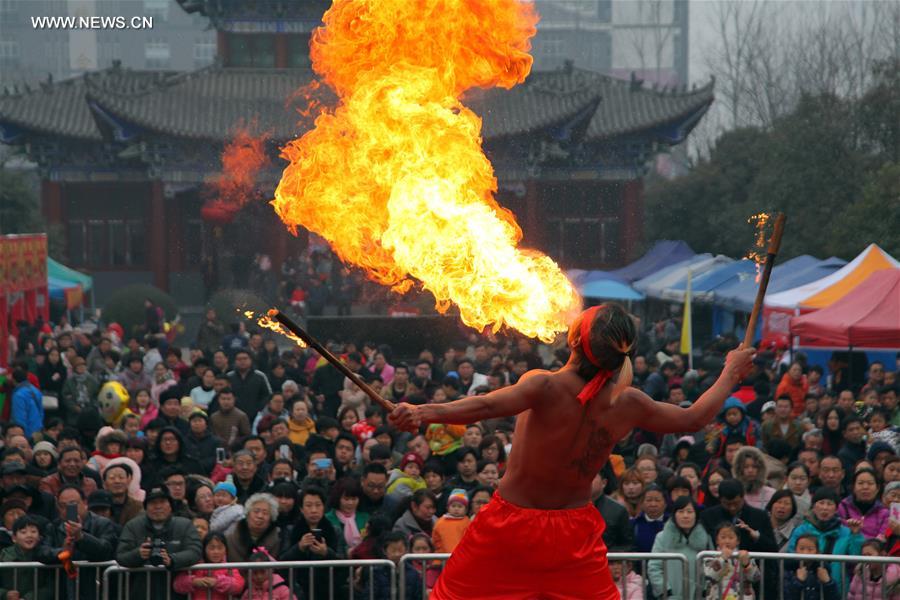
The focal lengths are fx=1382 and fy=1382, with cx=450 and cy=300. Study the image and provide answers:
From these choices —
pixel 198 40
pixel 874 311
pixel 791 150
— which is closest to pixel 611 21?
pixel 198 40

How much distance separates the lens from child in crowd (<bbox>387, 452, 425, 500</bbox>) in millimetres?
7593

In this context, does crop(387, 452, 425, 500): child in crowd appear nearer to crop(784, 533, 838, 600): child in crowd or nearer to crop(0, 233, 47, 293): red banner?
crop(784, 533, 838, 600): child in crowd

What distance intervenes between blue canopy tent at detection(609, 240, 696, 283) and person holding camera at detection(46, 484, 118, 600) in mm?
18886

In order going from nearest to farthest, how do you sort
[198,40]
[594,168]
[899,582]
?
[899,582], [594,168], [198,40]

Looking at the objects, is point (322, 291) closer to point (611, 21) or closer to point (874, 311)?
point (874, 311)

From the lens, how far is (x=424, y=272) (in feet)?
18.6

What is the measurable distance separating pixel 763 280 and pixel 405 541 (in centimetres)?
246

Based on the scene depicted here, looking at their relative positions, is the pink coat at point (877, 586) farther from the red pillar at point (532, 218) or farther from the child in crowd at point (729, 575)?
the red pillar at point (532, 218)

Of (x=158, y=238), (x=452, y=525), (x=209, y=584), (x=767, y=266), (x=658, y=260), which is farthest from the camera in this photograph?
(x=158, y=238)

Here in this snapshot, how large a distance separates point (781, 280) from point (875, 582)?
35.0 ft

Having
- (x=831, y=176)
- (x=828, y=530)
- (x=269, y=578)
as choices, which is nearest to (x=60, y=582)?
(x=269, y=578)

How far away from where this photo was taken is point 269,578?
619 centimetres

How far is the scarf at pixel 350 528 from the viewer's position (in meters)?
7.05

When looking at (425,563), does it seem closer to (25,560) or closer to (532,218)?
(25,560)
